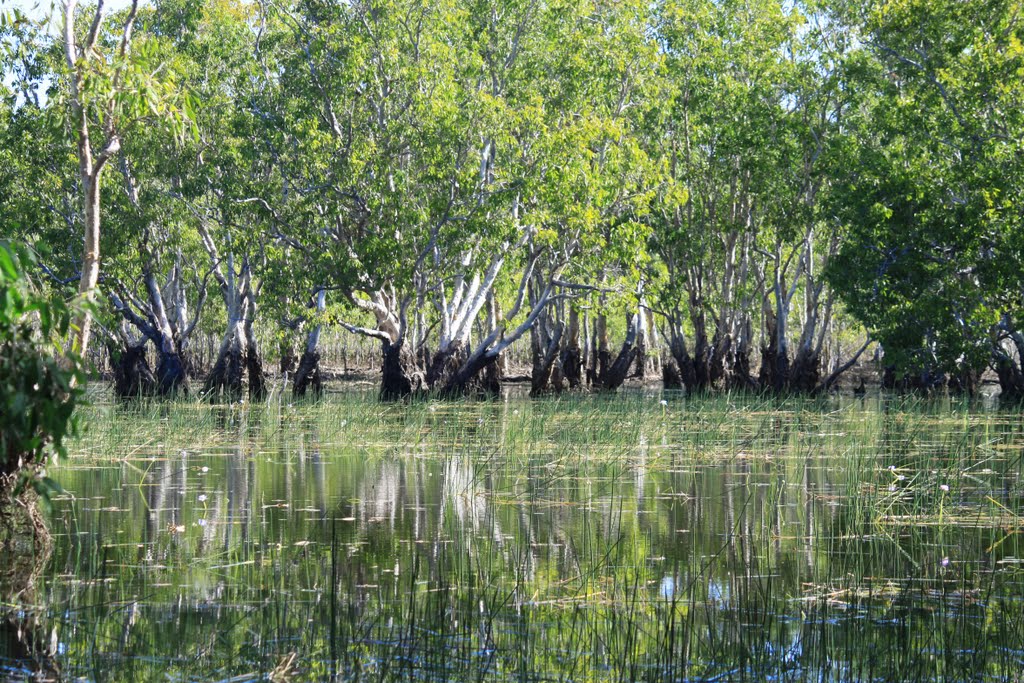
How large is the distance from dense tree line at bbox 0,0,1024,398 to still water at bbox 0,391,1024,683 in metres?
11.9

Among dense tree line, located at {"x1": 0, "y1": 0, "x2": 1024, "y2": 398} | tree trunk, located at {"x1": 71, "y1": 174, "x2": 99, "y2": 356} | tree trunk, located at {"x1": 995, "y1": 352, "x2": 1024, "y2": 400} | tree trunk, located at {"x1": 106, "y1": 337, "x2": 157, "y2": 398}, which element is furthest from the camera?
tree trunk, located at {"x1": 106, "y1": 337, "x2": 157, "y2": 398}

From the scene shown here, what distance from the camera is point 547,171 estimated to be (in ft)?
87.1

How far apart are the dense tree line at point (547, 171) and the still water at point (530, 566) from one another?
39.0 ft

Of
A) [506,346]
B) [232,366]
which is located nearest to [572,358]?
[506,346]

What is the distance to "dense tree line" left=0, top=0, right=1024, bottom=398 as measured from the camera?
2498cm

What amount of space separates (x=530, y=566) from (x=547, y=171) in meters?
19.8

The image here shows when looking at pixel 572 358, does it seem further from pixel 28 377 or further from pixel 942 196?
pixel 28 377

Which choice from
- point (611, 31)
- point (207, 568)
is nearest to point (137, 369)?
point (611, 31)

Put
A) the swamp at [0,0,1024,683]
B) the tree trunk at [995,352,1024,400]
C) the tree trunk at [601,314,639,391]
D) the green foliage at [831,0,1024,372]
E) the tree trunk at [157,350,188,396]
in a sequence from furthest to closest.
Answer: the tree trunk at [601,314,639,391]
the tree trunk at [157,350,188,396]
the tree trunk at [995,352,1024,400]
the green foliage at [831,0,1024,372]
the swamp at [0,0,1024,683]

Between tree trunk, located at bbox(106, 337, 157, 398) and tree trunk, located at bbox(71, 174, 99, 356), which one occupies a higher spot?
tree trunk, located at bbox(71, 174, 99, 356)

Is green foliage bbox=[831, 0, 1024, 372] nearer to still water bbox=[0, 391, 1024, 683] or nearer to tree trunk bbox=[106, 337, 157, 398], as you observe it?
still water bbox=[0, 391, 1024, 683]

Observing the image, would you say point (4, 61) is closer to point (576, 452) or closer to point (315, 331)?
point (315, 331)

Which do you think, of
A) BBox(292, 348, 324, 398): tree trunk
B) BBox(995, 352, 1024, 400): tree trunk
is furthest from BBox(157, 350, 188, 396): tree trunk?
BBox(995, 352, 1024, 400): tree trunk

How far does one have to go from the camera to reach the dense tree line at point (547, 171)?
25.0 m
